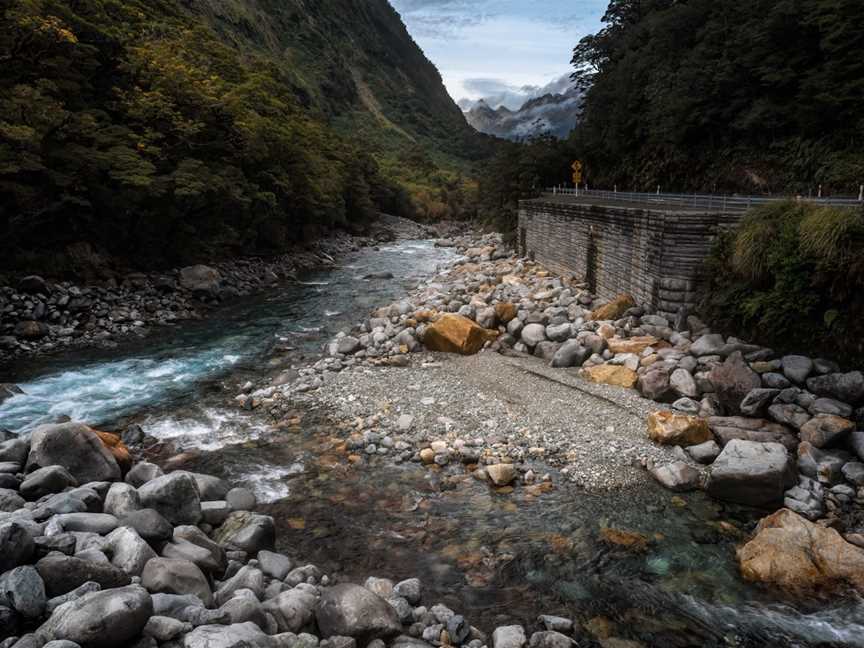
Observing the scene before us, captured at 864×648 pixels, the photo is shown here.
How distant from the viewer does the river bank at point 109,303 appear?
Result: 1501 centimetres

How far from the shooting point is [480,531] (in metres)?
6.85

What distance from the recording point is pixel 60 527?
509 cm

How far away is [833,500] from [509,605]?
16.4ft

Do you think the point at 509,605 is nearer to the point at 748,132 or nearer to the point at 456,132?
the point at 748,132

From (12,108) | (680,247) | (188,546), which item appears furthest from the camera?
(12,108)

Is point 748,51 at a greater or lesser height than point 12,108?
greater

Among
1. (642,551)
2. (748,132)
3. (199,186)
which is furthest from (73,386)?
(748,132)

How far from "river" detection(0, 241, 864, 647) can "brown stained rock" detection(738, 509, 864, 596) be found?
207 millimetres

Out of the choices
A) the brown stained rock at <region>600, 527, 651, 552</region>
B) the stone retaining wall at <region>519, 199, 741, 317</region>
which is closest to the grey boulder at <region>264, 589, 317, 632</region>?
the brown stained rock at <region>600, 527, 651, 552</region>

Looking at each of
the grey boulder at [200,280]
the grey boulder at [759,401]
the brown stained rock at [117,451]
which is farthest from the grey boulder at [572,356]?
the grey boulder at [200,280]

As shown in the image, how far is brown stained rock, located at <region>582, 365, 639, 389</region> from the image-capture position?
35.8ft

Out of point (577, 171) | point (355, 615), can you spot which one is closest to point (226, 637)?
point (355, 615)

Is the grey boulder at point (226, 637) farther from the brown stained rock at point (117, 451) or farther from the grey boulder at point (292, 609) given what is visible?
the brown stained rock at point (117, 451)

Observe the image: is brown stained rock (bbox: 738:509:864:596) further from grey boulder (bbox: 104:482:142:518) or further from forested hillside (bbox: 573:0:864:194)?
forested hillside (bbox: 573:0:864:194)
